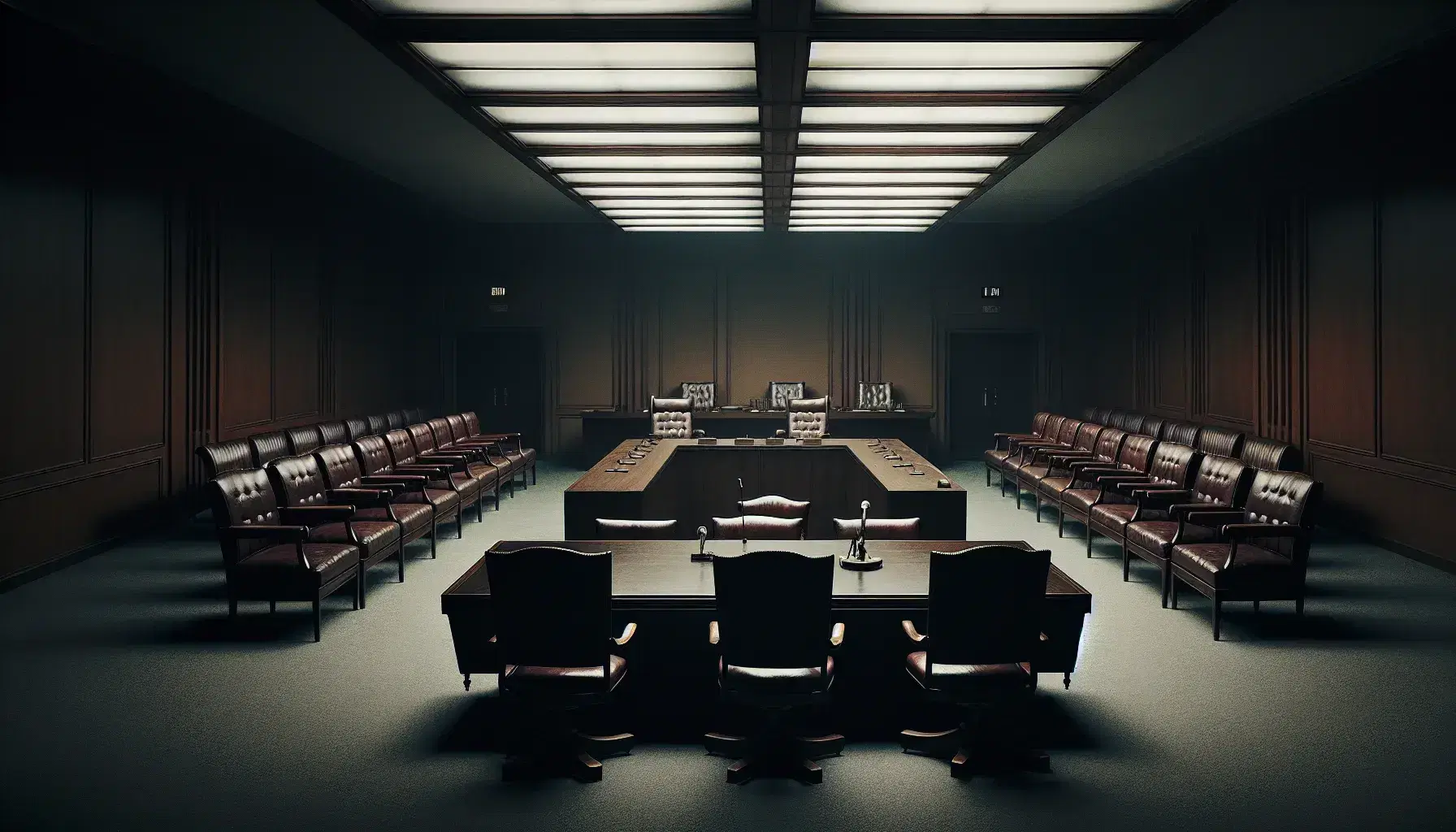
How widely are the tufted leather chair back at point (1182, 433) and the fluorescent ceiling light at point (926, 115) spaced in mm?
4401

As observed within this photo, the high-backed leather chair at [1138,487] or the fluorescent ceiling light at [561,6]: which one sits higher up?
the fluorescent ceiling light at [561,6]

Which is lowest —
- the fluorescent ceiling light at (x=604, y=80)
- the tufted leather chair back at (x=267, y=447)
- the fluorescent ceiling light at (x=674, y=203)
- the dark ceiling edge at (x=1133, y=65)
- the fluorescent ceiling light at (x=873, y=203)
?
the tufted leather chair back at (x=267, y=447)

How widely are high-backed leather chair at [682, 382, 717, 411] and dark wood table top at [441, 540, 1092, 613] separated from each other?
9063mm

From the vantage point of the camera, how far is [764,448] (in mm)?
8758

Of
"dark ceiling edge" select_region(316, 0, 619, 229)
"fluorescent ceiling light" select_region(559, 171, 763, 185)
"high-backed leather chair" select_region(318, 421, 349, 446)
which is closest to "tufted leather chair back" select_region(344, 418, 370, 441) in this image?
"high-backed leather chair" select_region(318, 421, 349, 446)

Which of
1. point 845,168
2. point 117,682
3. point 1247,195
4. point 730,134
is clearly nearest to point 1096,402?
point 1247,195

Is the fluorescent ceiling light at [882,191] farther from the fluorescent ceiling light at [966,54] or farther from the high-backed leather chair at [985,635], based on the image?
the high-backed leather chair at [985,635]

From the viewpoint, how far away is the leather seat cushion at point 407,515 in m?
6.90

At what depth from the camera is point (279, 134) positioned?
8.95 meters

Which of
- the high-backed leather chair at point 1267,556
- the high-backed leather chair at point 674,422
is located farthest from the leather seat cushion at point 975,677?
the high-backed leather chair at point 674,422

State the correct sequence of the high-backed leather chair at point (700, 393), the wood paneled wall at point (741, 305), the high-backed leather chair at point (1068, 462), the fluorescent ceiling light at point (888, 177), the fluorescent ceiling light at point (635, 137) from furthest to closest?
the wood paneled wall at point (741, 305) → the high-backed leather chair at point (700, 393) → the high-backed leather chair at point (1068, 462) → the fluorescent ceiling light at point (888, 177) → the fluorescent ceiling light at point (635, 137)

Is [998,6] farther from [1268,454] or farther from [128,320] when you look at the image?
[128,320]

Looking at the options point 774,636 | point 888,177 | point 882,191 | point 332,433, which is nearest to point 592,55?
point 774,636

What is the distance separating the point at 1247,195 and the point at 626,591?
8.56m
